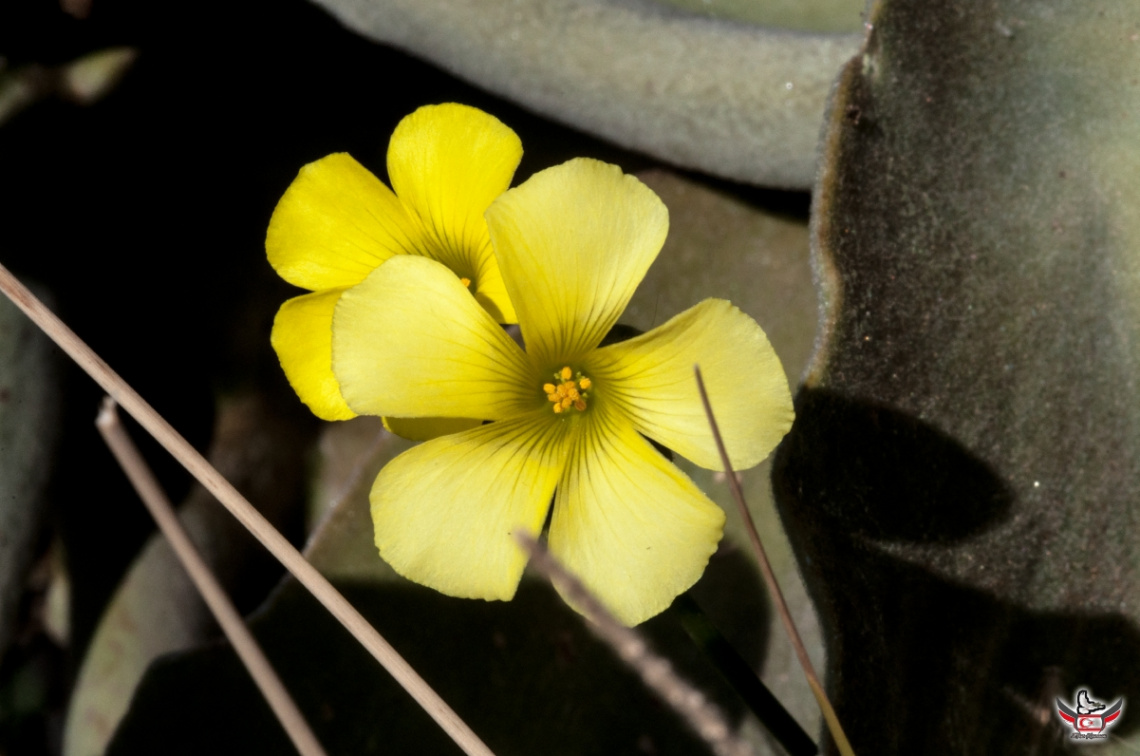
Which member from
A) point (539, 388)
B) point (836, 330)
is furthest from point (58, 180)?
point (836, 330)

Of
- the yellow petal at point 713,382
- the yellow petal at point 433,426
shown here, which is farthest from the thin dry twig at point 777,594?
the yellow petal at point 433,426

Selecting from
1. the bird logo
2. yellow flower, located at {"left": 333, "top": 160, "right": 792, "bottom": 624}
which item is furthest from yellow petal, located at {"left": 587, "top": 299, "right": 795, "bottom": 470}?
the bird logo

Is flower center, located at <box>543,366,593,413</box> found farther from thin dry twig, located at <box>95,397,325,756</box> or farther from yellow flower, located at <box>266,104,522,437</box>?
thin dry twig, located at <box>95,397,325,756</box>

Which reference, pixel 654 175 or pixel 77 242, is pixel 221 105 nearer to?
pixel 77 242

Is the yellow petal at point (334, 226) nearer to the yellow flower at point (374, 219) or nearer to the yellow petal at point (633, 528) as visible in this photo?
the yellow flower at point (374, 219)

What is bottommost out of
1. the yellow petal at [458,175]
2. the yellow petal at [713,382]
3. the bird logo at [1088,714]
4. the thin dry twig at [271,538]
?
the bird logo at [1088,714]

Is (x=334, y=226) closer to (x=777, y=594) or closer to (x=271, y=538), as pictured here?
(x=271, y=538)
